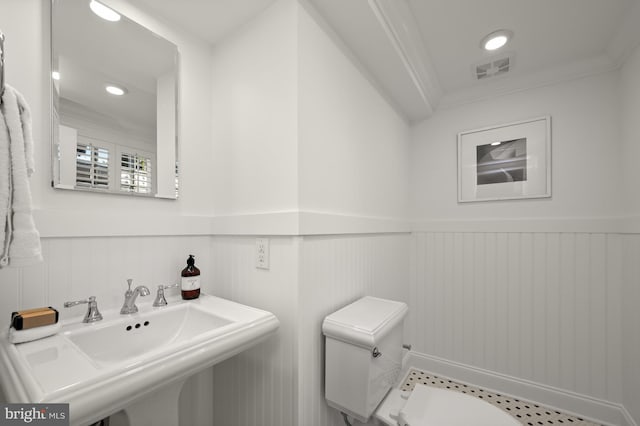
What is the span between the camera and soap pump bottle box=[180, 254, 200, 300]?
1259mm

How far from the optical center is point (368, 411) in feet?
3.63

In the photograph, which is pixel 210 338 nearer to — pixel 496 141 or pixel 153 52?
pixel 153 52

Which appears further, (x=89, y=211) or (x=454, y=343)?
(x=454, y=343)

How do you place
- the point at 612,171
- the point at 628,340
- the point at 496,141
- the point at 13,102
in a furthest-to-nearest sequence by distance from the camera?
the point at 496,141
the point at 612,171
the point at 628,340
the point at 13,102

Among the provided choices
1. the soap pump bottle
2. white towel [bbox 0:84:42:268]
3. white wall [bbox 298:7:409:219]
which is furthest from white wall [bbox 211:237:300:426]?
white towel [bbox 0:84:42:268]

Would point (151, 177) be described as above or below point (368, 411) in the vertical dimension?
above

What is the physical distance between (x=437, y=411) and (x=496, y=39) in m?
2.13

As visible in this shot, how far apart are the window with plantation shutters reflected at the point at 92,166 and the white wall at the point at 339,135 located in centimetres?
84

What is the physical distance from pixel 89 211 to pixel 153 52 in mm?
817

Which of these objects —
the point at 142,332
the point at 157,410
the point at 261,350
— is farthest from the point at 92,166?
the point at 261,350

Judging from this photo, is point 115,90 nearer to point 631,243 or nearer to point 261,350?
point 261,350

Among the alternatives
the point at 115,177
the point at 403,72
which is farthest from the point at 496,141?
the point at 115,177

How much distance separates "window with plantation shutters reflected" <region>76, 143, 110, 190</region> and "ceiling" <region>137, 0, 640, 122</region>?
75cm

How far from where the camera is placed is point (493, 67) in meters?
1.91
